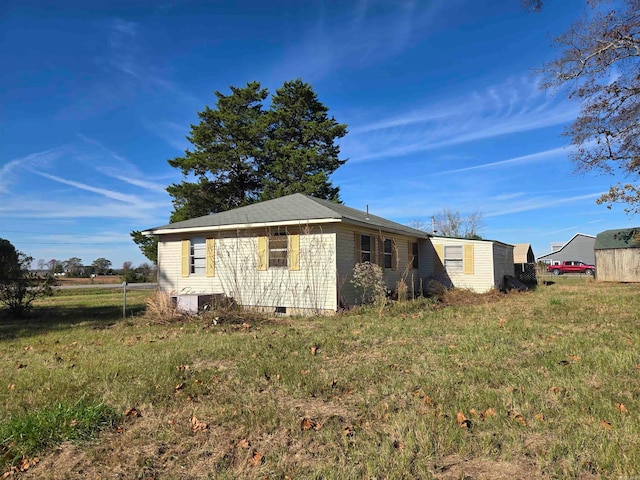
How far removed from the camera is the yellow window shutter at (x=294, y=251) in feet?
39.9

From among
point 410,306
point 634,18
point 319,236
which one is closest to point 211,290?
point 319,236

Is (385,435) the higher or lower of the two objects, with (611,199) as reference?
lower

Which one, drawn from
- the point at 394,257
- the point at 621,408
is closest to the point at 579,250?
the point at 394,257

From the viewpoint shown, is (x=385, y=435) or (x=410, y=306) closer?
(x=385, y=435)

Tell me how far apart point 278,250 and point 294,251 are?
0.54 meters

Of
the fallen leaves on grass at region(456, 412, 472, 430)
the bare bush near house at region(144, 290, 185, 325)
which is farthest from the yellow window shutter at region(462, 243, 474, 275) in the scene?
the fallen leaves on grass at region(456, 412, 472, 430)

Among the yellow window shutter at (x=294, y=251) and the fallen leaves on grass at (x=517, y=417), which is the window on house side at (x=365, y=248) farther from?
the fallen leaves on grass at (x=517, y=417)

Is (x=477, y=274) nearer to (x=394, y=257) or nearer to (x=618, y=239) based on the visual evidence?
(x=394, y=257)

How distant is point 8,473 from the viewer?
9.86 ft

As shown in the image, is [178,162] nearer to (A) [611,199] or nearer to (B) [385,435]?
(A) [611,199]

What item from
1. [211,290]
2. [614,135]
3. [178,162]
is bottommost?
[211,290]

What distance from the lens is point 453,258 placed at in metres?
18.0

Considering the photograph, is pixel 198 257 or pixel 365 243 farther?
pixel 198 257

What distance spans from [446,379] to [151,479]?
3.33 metres
